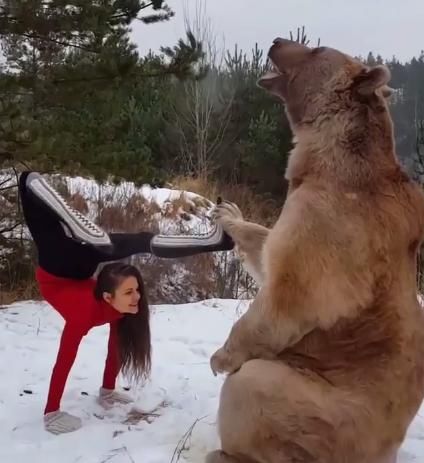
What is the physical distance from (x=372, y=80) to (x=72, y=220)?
1749mm

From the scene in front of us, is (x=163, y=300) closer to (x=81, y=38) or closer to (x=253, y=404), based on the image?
(x=81, y=38)

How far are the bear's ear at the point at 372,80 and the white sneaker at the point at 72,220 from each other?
1589 mm

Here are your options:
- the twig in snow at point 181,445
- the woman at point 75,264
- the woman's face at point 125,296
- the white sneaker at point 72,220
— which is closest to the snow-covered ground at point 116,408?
the twig in snow at point 181,445

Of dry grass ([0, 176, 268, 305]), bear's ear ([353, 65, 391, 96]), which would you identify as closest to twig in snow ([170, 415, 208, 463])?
bear's ear ([353, 65, 391, 96])

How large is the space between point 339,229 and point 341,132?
0.52m

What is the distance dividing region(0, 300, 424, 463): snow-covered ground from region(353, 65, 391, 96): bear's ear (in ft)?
6.64

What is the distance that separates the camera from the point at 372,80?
119 inches

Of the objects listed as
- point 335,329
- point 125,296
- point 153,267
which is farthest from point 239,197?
point 335,329

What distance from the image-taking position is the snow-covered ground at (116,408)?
11.9ft

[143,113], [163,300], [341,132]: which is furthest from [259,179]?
[341,132]

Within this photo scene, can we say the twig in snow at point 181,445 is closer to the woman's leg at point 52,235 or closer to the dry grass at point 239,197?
the woman's leg at point 52,235

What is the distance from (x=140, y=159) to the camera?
838 centimetres

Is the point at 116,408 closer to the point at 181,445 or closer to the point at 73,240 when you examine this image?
the point at 181,445

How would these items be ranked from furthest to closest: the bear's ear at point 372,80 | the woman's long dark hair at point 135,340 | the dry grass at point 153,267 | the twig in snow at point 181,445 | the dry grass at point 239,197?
the dry grass at point 239,197 → the dry grass at point 153,267 → the woman's long dark hair at point 135,340 → the twig in snow at point 181,445 → the bear's ear at point 372,80
